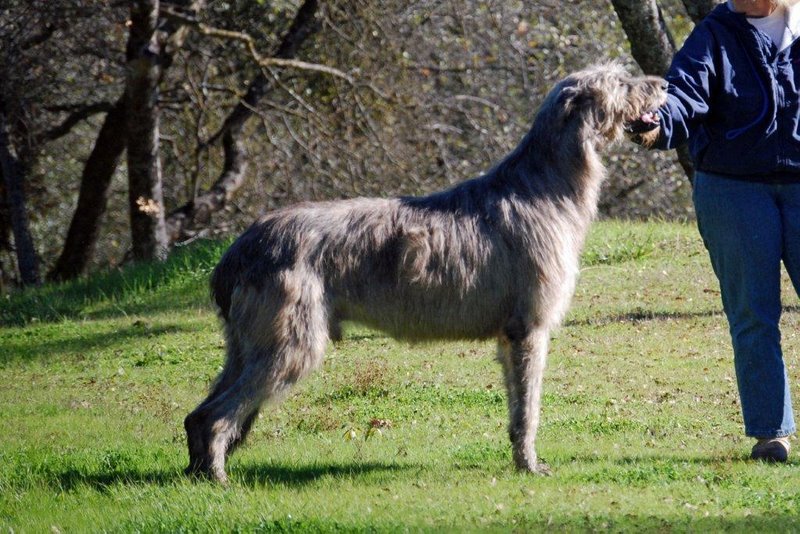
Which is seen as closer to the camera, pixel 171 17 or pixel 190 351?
pixel 190 351

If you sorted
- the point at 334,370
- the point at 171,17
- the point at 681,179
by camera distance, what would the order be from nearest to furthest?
the point at 334,370 < the point at 171,17 < the point at 681,179

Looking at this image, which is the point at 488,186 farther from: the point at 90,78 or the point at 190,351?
the point at 90,78

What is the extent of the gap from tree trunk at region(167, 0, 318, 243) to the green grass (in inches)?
146

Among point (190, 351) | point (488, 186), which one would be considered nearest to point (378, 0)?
point (190, 351)

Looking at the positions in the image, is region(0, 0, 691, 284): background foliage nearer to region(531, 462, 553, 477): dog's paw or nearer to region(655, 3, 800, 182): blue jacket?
region(655, 3, 800, 182): blue jacket

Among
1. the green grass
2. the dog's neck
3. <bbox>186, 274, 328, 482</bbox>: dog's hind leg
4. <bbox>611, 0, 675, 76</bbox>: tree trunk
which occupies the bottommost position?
the green grass

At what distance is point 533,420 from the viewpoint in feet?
20.8

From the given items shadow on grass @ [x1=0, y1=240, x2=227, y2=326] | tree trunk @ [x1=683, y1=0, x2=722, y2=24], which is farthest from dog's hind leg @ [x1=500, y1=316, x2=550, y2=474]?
shadow on grass @ [x1=0, y1=240, x2=227, y2=326]

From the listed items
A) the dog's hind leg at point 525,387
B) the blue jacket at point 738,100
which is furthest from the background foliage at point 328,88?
the blue jacket at point 738,100

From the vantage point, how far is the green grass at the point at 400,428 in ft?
18.1

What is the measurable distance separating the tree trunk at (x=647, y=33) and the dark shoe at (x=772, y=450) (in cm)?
430

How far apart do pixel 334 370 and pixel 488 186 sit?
341cm

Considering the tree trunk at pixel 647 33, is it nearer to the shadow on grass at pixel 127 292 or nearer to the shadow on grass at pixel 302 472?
the shadow on grass at pixel 302 472

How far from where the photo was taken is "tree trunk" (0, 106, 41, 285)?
15387mm
